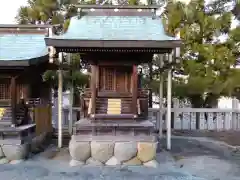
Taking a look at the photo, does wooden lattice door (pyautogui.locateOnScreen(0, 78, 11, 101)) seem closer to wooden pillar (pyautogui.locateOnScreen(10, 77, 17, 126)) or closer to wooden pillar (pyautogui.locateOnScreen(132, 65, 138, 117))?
wooden pillar (pyautogui.locateOnScreen(10, 77, 17, 126))

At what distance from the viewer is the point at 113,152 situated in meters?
8.29

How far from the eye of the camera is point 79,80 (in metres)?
14.0

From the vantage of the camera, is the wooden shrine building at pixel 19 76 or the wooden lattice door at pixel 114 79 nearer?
the wooden shrine building at pixel 19 76

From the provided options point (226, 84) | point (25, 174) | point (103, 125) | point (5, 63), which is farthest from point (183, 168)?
point (226, 84)

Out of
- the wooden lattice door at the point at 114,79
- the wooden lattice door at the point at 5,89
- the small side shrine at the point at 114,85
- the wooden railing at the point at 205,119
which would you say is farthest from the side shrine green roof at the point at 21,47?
the wooden railing at the point at 205,119

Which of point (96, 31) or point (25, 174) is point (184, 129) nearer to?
point (96, 31)

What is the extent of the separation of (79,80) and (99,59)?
5.21 metres

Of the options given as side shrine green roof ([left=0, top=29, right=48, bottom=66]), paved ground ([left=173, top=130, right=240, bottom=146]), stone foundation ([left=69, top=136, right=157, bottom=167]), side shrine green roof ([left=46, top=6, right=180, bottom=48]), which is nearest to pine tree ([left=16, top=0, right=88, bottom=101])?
side shrine green roof ([left=0, top=29, right=48, bottom=66])

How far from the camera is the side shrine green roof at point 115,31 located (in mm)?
7906

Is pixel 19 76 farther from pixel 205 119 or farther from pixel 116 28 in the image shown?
pixel 205 119

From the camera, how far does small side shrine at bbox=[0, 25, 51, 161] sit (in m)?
8.61

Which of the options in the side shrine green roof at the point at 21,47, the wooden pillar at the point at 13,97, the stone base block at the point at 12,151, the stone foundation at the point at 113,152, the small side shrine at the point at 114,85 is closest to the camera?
the small side shrine at the point at 114,85

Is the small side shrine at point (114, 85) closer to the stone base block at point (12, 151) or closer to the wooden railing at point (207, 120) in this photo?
the stone base block at point (12, 151)

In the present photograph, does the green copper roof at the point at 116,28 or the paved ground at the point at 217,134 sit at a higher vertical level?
the green copper roof at the point at 116,28
